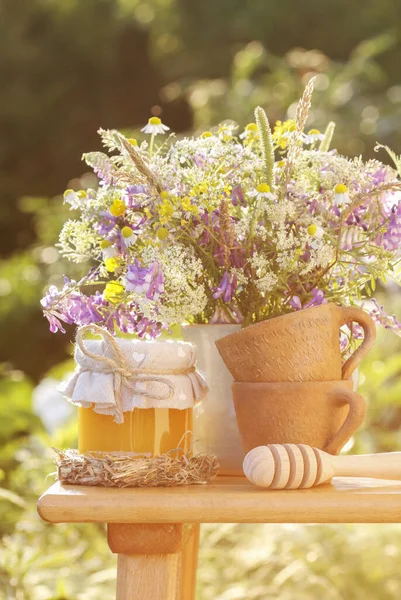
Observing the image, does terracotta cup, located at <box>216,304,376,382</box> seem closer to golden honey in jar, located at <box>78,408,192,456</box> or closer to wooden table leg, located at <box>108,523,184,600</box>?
golden honey in jar, located at <box>78,408,192,456</box>

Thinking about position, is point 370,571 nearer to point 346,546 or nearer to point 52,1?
point 346,546

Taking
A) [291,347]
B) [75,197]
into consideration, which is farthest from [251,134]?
[291,347]

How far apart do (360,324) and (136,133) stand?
3.83m

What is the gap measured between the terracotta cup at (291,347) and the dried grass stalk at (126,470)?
16 cm

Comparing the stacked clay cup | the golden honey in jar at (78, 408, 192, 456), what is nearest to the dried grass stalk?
the golden honey in jar at (78, 408, 192, 456)

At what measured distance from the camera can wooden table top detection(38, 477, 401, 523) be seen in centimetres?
117

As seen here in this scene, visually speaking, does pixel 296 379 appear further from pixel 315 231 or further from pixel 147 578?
pixel 147 578

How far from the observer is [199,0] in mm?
7430

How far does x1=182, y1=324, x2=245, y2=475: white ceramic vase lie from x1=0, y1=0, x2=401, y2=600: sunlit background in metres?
0.55

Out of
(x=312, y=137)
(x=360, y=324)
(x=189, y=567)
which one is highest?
(x=312, y=137)

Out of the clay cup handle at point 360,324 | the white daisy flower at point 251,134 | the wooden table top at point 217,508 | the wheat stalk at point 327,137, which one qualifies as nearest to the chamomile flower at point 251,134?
the white daisy flower at point 251,134

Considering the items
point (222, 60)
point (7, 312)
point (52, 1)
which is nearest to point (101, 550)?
point (7, 312)

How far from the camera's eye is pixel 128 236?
1.37 metres

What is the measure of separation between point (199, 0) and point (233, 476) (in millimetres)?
6586
